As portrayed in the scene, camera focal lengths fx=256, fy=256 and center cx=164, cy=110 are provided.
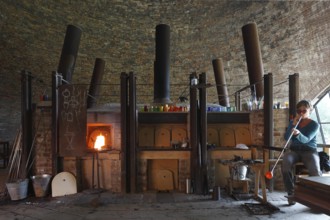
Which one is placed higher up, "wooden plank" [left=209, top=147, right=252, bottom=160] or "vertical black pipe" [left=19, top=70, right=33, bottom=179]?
"vertical black pipe" [left=19, top=70, right=33, bottom=179]

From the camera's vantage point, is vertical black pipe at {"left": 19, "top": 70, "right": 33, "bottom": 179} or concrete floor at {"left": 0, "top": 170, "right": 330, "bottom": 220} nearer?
concrete floor at {"left": 0, "top": 170, "right": 330, "bottom": 220}

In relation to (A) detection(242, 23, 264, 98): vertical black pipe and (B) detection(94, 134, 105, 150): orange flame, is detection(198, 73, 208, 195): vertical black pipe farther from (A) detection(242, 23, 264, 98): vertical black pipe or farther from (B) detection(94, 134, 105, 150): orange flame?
(B) detection(94, 134, 105, 150): orange flame

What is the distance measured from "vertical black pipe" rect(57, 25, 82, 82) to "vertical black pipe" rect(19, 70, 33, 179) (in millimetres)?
1002

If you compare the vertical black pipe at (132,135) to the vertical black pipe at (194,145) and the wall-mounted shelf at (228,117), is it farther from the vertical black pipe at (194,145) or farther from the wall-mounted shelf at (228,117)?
the wall-mounted shelf at (228,117)

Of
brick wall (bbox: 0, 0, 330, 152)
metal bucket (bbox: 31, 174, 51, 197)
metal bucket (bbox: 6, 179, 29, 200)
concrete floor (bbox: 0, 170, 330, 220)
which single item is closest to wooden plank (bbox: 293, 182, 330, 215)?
concrete floor (bbox: 0, 170, 330, 220)

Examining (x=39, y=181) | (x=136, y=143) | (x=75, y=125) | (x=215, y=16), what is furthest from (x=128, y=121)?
(x=215, y=16)

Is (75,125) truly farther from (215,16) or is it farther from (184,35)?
(215,16)

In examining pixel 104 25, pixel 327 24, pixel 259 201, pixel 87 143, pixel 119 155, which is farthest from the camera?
pixel 104 25

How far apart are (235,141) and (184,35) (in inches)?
271

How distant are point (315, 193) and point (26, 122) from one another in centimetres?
524

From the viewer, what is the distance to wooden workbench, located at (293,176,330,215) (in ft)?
6.04

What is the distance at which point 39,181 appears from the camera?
4.93 m

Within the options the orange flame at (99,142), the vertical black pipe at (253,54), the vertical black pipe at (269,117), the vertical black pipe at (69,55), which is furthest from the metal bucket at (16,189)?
the vertical black pipe at (253,54)

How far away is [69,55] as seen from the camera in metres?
6.60
